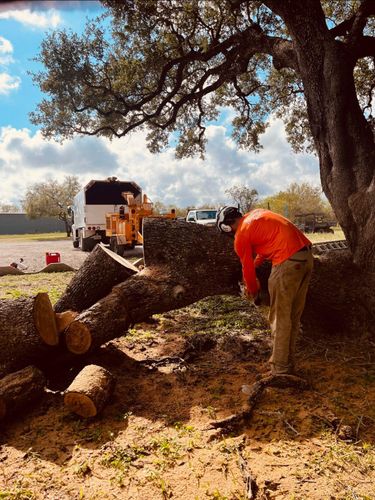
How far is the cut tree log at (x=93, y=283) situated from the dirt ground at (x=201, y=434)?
722mm

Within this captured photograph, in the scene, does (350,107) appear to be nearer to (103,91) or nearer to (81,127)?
(103,91)

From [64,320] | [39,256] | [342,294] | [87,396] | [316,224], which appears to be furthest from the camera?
[316,224]

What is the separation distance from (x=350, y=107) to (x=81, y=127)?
8463 millimetres

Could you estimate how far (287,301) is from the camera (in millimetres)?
3789

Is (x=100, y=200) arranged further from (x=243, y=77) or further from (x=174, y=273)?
(x=174, y=273)

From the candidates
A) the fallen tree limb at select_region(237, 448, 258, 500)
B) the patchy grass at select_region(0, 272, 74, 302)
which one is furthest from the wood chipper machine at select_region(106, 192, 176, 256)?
the fallen tree limb at select_region(237, 448, 258, 500)

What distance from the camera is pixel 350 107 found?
5367 mm

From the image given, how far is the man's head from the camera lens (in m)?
4.10

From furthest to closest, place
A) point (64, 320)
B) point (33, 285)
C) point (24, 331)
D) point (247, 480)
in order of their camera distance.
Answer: point (33, 285) < point (64, 320) < point (24, 331) < point (247, 480)

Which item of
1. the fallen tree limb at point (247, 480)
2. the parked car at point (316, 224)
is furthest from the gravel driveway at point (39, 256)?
the parked car at point (316, 224)

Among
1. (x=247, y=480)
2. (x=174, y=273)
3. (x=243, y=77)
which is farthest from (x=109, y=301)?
(x=243, y=77)

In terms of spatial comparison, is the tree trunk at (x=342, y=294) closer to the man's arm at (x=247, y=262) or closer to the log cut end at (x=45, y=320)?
the man's arm at (x=247, y=262)

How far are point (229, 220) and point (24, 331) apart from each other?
8.13 feet

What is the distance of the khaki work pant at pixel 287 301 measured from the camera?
3.76 metres
